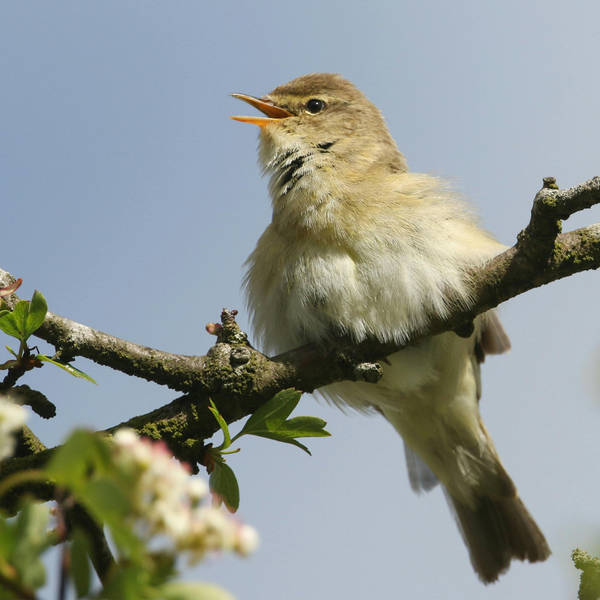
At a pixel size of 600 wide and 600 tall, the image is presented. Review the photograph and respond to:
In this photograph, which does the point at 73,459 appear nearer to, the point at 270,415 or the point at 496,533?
the point at 270,415

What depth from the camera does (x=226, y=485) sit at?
107 inches

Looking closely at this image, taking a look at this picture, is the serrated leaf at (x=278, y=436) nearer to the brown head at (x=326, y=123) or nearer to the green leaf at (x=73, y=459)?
the green leaf at (x=73, y=459)

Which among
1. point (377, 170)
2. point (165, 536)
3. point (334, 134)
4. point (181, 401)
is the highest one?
point (334, 134)

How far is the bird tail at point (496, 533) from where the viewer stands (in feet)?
18.0

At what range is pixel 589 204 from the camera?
10.1 feet

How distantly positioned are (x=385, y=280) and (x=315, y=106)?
199cm

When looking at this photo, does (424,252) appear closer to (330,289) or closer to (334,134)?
(330,289)

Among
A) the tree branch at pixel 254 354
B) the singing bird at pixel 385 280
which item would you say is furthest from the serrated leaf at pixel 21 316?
the singing bird at pixel 385 280

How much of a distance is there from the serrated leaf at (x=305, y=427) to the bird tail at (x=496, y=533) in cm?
334

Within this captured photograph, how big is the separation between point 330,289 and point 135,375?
138cm

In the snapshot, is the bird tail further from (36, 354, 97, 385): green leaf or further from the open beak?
(36, 354, 97, 385): green leaf

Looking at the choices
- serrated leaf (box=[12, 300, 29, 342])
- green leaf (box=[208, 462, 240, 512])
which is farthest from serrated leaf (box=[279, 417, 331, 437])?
serrated leaf (box=[12, 300, 29, 342])

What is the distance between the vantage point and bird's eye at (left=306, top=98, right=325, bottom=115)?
5.46 m

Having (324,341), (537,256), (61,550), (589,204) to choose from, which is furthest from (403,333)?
(61,550)
